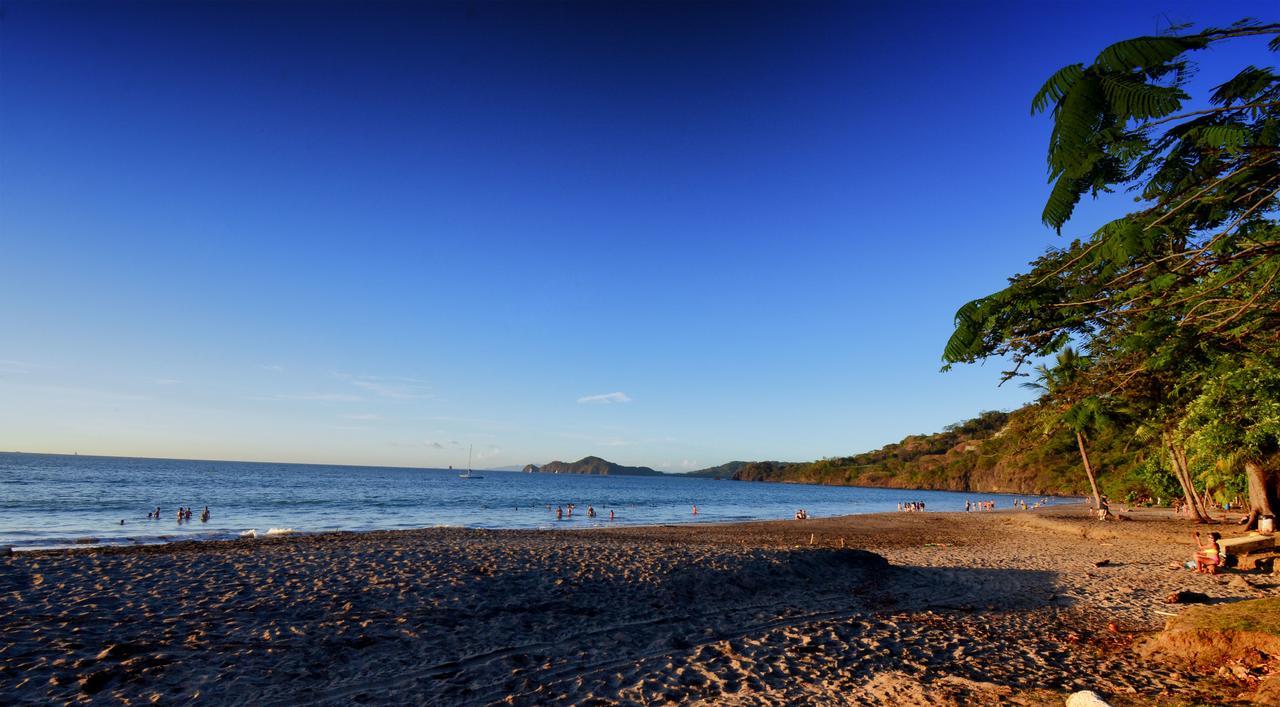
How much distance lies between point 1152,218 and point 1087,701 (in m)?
4.65

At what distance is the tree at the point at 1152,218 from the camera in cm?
314

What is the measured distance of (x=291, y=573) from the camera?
1330cm

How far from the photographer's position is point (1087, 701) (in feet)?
18.6

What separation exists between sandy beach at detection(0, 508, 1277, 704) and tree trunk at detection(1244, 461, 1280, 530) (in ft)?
32.3

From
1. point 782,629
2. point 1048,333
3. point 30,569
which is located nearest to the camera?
point 1048,333

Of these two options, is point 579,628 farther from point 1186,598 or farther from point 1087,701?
point 1186,598

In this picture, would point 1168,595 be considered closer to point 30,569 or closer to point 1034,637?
point 1034,637

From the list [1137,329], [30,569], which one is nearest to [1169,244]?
[1137,329]

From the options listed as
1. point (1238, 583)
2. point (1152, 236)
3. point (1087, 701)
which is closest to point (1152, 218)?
point (1152, 236)

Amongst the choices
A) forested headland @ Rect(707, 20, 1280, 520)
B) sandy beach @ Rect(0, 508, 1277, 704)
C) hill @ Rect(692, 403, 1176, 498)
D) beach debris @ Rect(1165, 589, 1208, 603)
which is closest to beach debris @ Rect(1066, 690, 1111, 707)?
sandy beach @ Rect(0, 508, 1277, 704)

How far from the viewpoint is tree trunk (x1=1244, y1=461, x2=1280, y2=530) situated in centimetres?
2266

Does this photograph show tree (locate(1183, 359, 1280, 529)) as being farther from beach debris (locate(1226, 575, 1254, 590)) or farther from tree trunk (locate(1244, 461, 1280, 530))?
tree trunk (locate(1244, 461, 1280, 530))

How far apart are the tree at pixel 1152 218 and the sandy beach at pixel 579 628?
390 cm

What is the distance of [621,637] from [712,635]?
5.38ft
